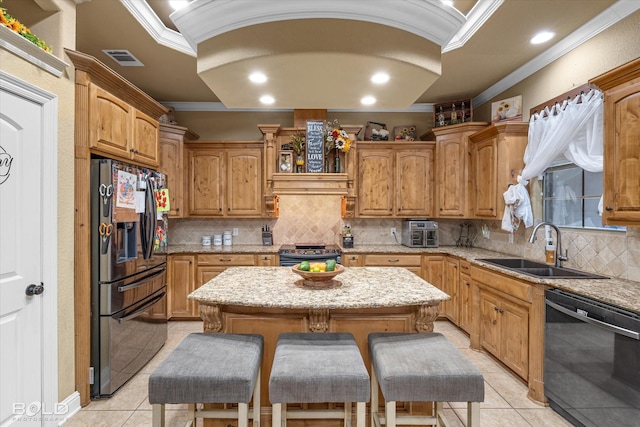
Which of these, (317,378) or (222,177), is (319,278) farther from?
(222,177)

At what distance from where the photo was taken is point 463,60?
3289mm

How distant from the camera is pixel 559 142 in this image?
9.06ft

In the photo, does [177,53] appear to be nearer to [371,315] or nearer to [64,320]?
[64,320]

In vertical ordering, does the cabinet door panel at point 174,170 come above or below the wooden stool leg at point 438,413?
above

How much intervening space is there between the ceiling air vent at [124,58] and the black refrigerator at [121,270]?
1.28 metres

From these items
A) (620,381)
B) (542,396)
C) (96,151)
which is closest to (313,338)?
(620,381)

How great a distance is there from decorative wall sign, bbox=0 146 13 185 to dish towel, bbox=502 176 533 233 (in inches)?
155

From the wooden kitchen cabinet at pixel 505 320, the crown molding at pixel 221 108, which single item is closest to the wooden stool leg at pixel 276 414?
the wooden kitchen cabinet at pixel 505 320

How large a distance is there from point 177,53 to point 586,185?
3.97m

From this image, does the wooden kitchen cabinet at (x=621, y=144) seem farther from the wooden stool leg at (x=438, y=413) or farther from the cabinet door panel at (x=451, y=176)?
the cabinet door panel at (x=451, y=176)

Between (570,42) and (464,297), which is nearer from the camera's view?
(570,42)

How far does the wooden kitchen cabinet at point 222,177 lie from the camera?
14.2ft

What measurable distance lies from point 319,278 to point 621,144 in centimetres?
207

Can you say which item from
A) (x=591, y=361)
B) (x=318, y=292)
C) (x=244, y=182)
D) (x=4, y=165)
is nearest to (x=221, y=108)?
(x=244, y=182)
